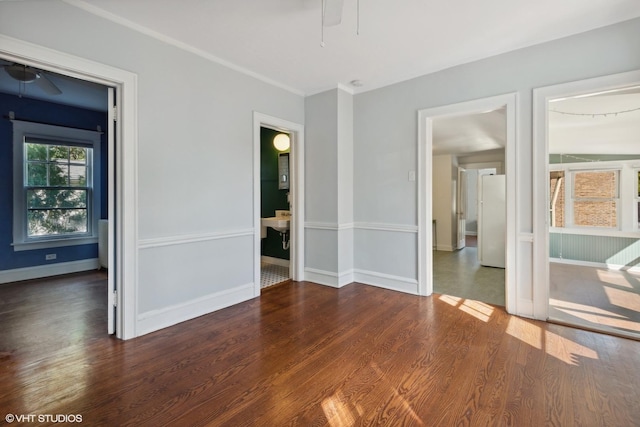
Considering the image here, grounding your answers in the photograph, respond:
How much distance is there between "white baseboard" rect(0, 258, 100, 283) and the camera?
13.7 ft

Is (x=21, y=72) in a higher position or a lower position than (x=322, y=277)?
higher

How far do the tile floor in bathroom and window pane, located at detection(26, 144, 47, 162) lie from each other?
12.1ft

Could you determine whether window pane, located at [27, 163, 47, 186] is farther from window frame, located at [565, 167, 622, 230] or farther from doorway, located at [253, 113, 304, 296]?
window frame, located at [565, 167, 622, 230]

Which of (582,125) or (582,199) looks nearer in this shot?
(582,125)

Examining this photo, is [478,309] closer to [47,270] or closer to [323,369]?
[323,369]

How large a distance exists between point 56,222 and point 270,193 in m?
3.29

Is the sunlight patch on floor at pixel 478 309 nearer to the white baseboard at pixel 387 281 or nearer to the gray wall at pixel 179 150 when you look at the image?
the white baseboard at pixel 387 281

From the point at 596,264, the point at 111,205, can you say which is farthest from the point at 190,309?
the point at 596,264

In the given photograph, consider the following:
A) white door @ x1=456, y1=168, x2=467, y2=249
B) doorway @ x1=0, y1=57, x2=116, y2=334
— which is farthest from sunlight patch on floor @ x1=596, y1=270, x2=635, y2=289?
doorway @ x1=0, y1=57, x2=116, y2=334

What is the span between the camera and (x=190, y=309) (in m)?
2.93

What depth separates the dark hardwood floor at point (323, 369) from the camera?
162 centimetres

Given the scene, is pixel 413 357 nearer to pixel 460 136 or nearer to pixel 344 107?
pixel 344 107

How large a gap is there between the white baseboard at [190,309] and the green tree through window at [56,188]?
10.8 feet

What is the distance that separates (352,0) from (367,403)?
8.77ft
